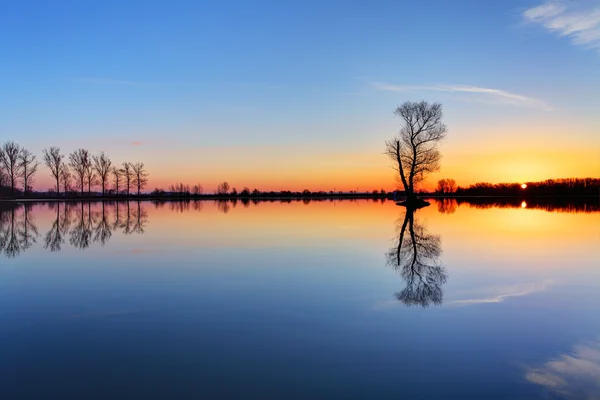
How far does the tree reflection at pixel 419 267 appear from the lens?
268 inches

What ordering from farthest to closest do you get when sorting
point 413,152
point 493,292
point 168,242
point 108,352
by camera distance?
1. point 413,152
2. point 168,242
3. point 493,292
4. point 108,352

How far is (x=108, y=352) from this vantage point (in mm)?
4562

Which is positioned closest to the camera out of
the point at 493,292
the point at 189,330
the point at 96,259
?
the point at 189,330

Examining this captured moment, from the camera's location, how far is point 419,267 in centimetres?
920

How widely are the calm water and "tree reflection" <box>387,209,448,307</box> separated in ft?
0.18

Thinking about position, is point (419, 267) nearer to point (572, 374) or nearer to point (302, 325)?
point (302, 325)

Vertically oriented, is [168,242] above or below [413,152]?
below

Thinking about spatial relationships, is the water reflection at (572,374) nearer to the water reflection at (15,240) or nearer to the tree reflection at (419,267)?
the tree reflection at (419,267)

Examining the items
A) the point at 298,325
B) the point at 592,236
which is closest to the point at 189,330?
the point at 298,325

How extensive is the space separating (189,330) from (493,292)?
188 inches

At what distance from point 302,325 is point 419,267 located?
4514mm

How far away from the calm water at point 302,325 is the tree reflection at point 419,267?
0.05m

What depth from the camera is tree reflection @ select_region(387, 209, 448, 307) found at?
6801mm

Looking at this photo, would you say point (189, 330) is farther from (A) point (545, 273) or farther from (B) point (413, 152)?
(B) point (413, 152)
